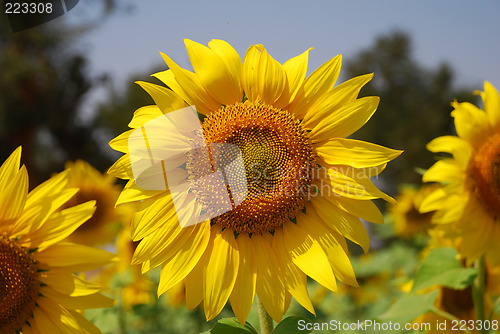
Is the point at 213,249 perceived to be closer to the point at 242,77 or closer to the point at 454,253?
the point at 242,77

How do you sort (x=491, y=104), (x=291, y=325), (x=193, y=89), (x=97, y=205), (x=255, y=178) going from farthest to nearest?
(x=97, y=205) → (x=491, y=104) → (x=255, y=178) → (x=193, y=89) → (x=291, y=325)

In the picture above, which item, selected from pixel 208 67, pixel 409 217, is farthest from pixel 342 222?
pixel 409 217

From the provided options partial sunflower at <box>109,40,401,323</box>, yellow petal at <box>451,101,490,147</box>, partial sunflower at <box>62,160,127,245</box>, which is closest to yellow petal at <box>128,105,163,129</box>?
partial sunflower at <box>109,40,401,323</box>

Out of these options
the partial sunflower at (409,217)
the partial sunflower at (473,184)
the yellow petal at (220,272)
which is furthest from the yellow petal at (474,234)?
the partial sunflower at (409,217)

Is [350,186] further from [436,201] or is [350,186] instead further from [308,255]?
[436,201]

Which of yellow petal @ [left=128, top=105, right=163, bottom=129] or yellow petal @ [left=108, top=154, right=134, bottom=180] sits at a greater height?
yellow petal @ [left=128, top=105, right=163, bottom=129]

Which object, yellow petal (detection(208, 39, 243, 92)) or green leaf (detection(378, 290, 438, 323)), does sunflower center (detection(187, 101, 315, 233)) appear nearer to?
yellow petal (detection(208, 39, 243, 92))

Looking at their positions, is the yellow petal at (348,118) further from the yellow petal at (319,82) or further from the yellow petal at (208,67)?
the yellow petal at (208,67)
